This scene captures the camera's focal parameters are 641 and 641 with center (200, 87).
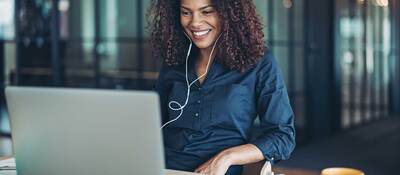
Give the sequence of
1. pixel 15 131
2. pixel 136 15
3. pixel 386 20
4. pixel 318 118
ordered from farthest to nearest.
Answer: pixel 386 20 < pixel 318 118 < pixel 136 15 < pixel 15 131

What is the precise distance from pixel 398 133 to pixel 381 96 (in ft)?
3.65

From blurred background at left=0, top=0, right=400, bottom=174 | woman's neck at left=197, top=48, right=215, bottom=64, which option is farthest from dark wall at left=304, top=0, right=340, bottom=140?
woman's neck at left=197, top=48, right=215, bottom=64

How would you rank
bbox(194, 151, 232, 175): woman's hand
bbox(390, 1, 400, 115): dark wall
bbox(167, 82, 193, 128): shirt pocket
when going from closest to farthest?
1. bbox(194, 151, 232, 175): woman's hand
2. bbox(167, 82, 193, 128): shirt pocket
3. bbox(390, 1, 400, 115): dark wall

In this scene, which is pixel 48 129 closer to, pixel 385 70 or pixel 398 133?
pixel 398 133

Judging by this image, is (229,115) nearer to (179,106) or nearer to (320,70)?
(179,106)

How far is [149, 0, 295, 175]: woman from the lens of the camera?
5.99 ft

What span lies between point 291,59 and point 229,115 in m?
4.20

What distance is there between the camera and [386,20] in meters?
7.43

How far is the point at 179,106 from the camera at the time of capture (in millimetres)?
1927

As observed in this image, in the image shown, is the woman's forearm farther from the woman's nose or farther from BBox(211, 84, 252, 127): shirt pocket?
the woman's nose

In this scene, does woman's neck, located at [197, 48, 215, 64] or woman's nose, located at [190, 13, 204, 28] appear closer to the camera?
woman's nose, located at [190, 13, 204, 28]

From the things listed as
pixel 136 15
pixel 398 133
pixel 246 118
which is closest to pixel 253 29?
pixel 246 118

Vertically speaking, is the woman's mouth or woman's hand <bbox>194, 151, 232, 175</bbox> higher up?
the woman's mouth

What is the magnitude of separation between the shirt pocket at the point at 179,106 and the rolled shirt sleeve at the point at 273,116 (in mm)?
208
